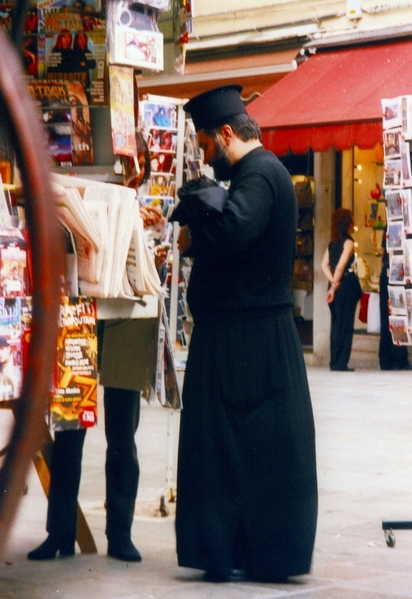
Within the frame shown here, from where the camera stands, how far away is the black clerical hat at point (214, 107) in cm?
410

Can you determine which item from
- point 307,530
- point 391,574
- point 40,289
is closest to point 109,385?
point 307,530

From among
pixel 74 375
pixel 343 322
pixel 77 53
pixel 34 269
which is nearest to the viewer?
pixel 34 269

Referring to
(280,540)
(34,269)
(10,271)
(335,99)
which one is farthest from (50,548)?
(335,99)

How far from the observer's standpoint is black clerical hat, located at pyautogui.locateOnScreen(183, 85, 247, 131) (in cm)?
410

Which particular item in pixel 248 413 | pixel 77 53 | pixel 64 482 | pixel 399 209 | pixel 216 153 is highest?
pixel 77 53

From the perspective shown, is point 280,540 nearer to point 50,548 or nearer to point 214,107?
point 50,548

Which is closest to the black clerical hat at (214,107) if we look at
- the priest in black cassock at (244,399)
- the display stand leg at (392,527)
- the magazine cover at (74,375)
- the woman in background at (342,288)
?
the priest in black cassock at (244,399)

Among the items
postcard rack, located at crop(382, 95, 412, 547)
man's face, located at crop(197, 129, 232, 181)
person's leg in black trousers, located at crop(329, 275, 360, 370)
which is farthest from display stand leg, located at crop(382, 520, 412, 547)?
person's leg in black trousers, located at crop(329, 275, 360, 370)

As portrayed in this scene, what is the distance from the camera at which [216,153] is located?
4.16 m

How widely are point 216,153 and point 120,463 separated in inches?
47.7

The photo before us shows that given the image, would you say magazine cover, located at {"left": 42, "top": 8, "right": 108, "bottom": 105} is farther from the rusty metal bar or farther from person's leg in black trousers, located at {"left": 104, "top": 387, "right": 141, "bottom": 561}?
the rusty metal bar

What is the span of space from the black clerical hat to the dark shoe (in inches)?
63.2

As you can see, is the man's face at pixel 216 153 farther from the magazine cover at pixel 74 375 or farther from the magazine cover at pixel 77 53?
the magazine cover at pixel 74 375

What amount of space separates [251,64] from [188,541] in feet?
37.7
